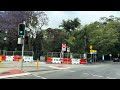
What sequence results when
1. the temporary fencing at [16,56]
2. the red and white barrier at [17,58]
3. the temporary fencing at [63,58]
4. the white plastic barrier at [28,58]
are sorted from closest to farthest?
the temporary fencing at [63,58]
the white plastic barrier at [28,58]
the red and white barrier at [17,58]
the temporary fencing at [16,56]

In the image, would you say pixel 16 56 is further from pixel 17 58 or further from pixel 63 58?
pixel 63 58

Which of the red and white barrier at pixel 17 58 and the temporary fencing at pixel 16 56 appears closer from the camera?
the red and white barrier at pixel 17 58

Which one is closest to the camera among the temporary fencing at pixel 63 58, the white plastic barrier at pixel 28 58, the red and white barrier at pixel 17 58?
the temporary fencing at pixel 63 58

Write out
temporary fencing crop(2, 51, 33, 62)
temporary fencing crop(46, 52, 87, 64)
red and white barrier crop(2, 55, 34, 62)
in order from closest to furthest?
1. temporary fencing crop(46, 52, 87, 64)
2. red and white barrier crop(2, 55, 34, 62)
3. temporary fencing crop(2, 51, 33, 62)

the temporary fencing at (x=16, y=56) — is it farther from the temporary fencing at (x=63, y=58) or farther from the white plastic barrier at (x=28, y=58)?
the temporary fencing at (x=63, y=58)

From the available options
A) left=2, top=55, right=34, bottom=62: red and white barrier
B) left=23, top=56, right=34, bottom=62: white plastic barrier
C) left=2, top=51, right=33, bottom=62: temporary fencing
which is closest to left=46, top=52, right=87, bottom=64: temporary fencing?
left=23, top=56, right=34, bottom=62: white plastic barrier

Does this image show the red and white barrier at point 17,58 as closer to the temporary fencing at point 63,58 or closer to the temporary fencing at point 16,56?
the temporary fencing at point 16,56

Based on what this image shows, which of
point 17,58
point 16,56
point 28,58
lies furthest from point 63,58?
point 16,56

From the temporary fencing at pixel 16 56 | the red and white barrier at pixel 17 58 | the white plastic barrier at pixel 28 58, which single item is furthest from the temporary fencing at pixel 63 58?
the temporary fencing at pixel 16 56

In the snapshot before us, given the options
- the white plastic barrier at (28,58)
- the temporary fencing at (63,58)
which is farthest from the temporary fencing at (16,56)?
the temporary fencing at (63,58)

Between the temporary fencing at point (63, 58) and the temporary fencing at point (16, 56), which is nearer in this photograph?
the temporary fencing at point (63, 58)

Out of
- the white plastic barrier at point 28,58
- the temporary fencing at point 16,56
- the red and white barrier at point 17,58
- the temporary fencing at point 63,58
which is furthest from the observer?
the temporary fencing at point 16,56

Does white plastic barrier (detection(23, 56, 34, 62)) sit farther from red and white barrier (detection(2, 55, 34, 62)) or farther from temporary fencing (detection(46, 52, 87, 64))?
temporary fencing (detection(46, 52, 87, 64))
